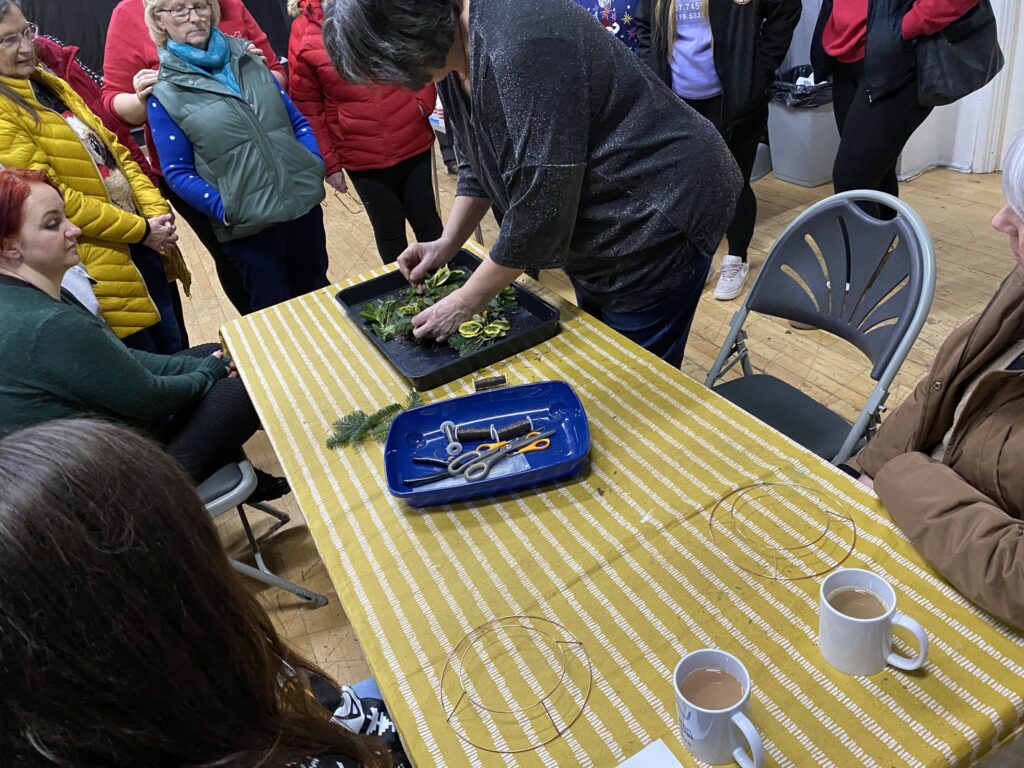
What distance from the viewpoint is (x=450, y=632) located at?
924 millimetres

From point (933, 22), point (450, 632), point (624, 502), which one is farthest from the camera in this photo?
point (933, 22)

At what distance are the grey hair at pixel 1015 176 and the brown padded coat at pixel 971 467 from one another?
0.09m

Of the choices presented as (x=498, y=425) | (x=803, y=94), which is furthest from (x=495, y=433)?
(x=803, y=94)

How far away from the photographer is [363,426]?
1.32 metres

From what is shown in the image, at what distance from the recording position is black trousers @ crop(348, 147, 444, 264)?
2.79 m

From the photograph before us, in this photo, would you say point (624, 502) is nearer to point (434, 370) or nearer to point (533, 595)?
point (533, 595)

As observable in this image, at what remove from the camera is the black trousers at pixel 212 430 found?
1.68 meters

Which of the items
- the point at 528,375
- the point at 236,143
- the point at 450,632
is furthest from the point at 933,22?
the point at 450,632

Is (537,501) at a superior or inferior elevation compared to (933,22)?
inferior

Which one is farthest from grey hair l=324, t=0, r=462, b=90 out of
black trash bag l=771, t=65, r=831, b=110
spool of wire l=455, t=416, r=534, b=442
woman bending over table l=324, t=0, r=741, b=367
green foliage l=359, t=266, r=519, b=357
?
black trash bag l=771, t=65, r=831, b=110

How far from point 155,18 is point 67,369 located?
1.26 metres

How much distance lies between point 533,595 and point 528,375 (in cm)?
55

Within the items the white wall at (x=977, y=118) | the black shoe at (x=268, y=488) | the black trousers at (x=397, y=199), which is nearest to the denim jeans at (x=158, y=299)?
the black shoe at (x=268, y=488)

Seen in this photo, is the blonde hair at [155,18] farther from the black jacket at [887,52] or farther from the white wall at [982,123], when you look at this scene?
the white wall at [982,123]
